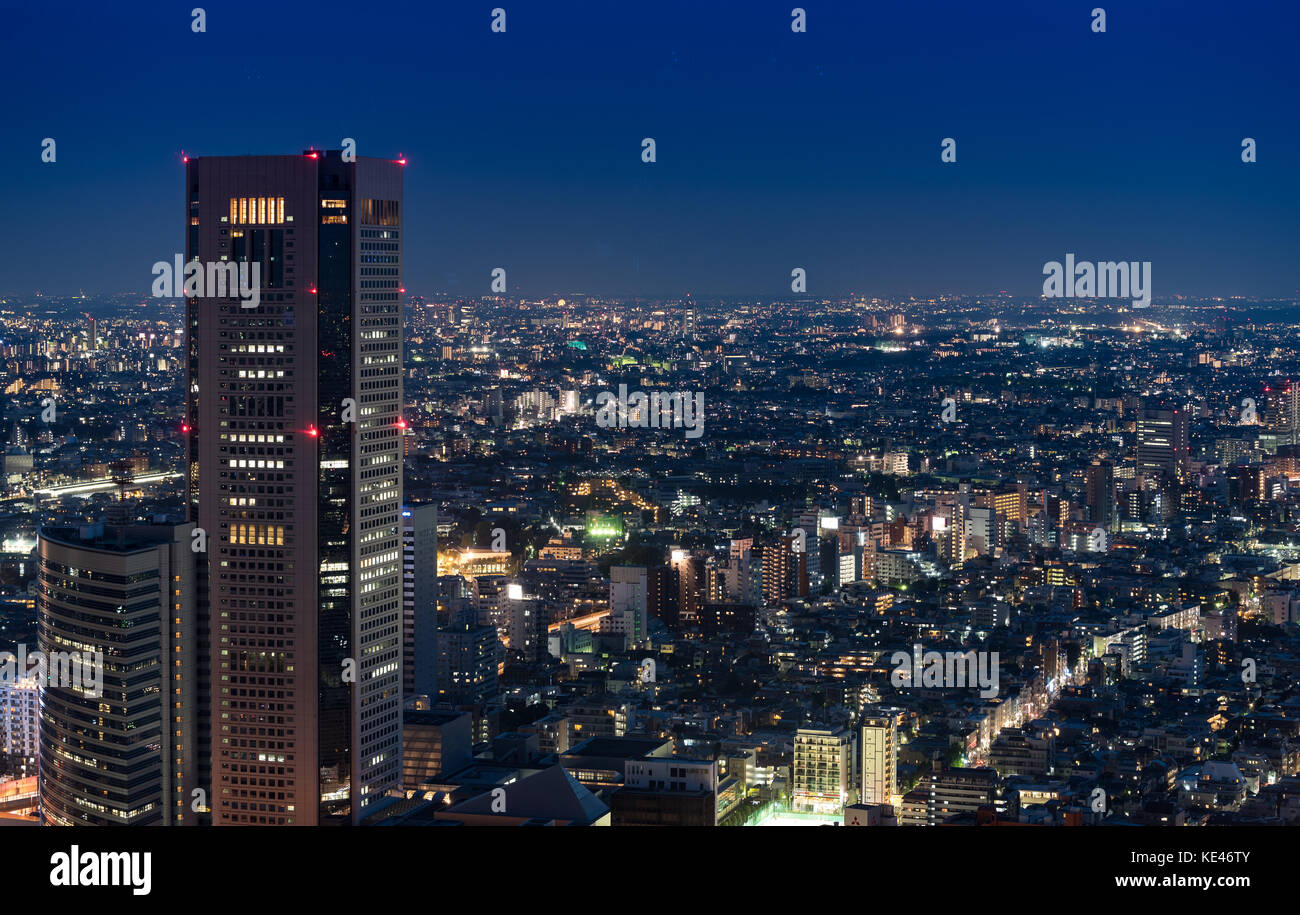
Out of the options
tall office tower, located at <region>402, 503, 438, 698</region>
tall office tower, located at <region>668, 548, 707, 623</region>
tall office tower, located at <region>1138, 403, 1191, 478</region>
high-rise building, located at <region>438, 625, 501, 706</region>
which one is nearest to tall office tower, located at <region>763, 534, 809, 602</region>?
tall office tower, located at <region>668, 548, 707, 623</region>

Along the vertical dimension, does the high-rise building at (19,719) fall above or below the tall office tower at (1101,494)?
below

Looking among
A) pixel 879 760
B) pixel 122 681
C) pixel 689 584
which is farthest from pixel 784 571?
pixel 122 681

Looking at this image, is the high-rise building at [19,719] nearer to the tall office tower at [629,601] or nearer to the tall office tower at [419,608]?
the tall office tower at [419,608]

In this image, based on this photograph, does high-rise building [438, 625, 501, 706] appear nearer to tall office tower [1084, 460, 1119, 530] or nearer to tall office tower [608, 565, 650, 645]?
tall office tower [608, 565, 650, 645]

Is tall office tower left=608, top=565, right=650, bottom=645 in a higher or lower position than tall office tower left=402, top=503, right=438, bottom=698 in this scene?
lower

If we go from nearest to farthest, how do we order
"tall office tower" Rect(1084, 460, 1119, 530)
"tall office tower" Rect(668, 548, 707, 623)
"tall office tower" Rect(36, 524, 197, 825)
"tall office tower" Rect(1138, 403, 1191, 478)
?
"tall office tower" Rect(36, 524, 197, 825) → "tall office tower" Rect(668, 548, 707, 623) → "tall office tower" Rect(1084, 460, 1119, 530) → "tall office tower" Rect(1138, 403, 1191, 478)

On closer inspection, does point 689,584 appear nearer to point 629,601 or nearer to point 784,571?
point 629,601

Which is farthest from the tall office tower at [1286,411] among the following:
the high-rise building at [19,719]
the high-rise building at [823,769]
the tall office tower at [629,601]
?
the high-rise building at [19,719]
